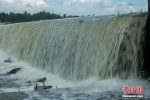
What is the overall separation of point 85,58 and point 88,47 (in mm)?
596

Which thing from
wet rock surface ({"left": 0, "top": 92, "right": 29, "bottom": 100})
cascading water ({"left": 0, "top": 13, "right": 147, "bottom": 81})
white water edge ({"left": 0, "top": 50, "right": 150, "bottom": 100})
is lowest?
white water edge ({"left": 0, "top": 50, "right": 150, "bottom": 100})

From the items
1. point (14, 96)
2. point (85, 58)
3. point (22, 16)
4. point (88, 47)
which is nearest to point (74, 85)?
point (85, 58)

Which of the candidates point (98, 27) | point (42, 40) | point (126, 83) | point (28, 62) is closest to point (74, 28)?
point (98, 27)

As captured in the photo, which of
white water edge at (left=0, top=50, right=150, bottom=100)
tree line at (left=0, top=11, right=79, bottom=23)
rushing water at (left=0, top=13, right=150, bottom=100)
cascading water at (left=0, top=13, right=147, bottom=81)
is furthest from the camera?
tree line at (left=0, top=11, right=79, bottom=23)

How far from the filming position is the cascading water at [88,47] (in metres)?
11.5

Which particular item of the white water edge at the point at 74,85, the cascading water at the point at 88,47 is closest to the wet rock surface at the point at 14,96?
the white water edge at the point at 74,85

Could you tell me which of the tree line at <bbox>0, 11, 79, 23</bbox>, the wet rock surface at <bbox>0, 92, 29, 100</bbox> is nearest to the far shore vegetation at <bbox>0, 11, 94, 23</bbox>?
the tree line at <bbox>0, 11, 79, 23</bbox>

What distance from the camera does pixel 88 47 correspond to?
558 inches

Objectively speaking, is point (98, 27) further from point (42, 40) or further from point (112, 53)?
point (42, 40)

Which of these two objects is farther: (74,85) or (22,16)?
(22,16)

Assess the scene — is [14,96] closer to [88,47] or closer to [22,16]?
[88,47]

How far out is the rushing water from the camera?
411 inches

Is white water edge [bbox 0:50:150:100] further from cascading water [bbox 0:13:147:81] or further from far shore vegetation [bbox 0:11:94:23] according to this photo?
far shore vegetation [bbox 0:11:94:23]

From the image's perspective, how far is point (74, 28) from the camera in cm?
1633
